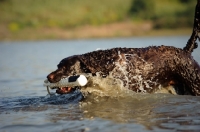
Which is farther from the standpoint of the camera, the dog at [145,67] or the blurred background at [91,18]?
the blurred background at [91,18]

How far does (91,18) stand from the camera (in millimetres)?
55062

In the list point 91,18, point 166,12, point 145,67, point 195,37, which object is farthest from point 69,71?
point 166,12

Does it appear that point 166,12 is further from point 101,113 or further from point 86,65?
point 101,113

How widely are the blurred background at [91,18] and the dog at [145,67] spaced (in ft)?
128

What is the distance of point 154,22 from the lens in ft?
179

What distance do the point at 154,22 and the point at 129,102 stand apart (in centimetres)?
4718

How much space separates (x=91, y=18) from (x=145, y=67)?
47481 millimetres

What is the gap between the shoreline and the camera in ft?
159

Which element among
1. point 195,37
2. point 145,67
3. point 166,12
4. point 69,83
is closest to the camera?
point 69,83

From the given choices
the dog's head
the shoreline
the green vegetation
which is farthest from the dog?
the green vegetation

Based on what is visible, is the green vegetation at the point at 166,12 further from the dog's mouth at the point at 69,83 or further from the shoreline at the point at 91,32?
the dog's mouth at the point at 69,83

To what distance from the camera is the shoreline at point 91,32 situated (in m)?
48.3

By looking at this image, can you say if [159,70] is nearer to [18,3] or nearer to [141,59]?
[141,59]

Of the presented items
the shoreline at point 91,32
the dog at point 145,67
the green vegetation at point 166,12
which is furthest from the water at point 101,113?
the green vegetation at point 166,12
